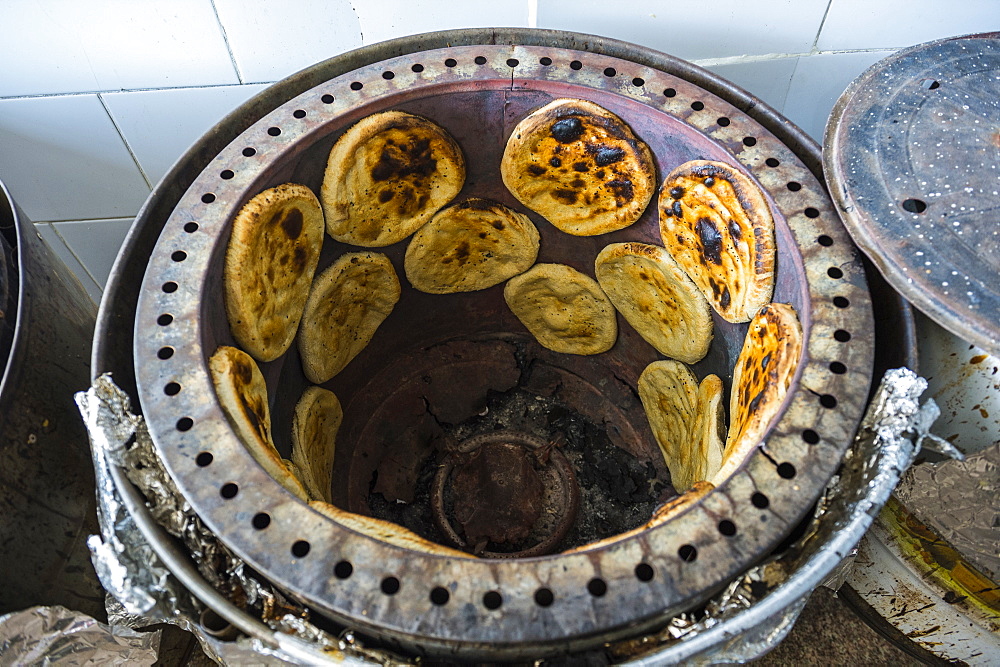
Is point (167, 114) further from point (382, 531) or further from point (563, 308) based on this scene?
point (382, 531)

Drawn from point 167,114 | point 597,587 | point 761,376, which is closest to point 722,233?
point 761,376

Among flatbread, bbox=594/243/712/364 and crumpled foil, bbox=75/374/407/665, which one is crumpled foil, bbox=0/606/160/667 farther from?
flatbread, bbox=594/243/712/364

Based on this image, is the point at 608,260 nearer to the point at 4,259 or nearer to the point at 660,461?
the point at 660,461

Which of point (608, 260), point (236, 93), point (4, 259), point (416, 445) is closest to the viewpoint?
point (4, 259)

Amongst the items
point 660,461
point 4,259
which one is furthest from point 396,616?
point 660,461

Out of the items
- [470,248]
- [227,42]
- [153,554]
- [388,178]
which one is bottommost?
[153,554]

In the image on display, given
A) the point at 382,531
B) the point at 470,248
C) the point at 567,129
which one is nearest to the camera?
the point at 382,531
